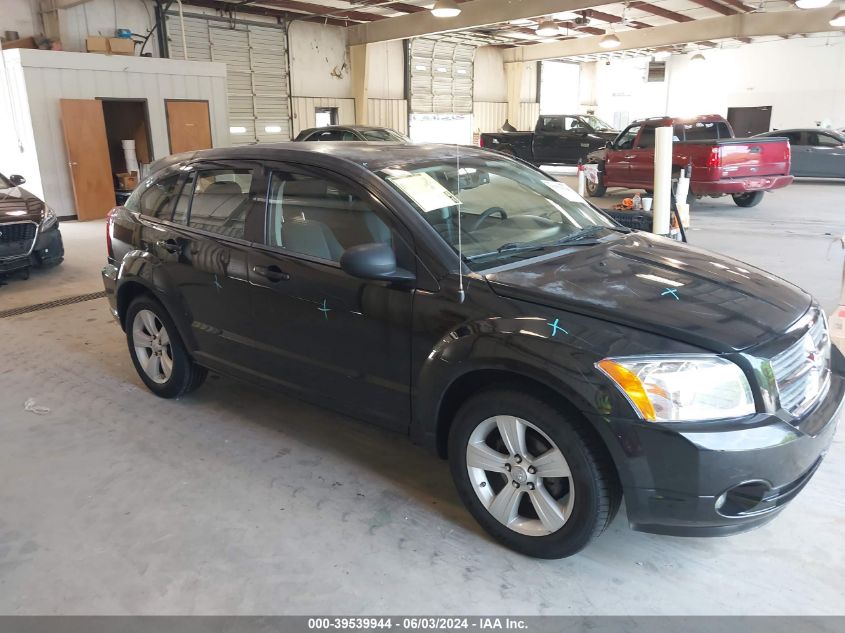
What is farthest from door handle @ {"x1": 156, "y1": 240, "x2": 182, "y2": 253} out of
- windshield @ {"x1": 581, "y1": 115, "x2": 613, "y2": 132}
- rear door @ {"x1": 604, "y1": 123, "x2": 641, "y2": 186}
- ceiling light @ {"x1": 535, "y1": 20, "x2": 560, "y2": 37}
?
windshield @ {"x1": 581, "y1": 115, "x2": 613, "y2": 132}

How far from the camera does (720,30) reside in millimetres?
17844

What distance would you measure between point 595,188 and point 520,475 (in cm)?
1133

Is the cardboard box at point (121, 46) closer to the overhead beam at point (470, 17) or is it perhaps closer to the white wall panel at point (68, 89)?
the white wall panel at point (68, 89)

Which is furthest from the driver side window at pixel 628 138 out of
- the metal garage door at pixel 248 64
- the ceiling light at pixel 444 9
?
the metal garage door at pixel 248 64

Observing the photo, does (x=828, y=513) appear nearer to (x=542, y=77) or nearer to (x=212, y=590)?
(x=212, y=590)

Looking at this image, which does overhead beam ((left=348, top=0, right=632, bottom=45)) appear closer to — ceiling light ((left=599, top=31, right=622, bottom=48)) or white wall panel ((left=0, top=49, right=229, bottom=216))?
ceiling light ((left=599, top=31, right=622, bottom=48))

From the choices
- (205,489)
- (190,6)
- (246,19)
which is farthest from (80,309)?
(246,19)

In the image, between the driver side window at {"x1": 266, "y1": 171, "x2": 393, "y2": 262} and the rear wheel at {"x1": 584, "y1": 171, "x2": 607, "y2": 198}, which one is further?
the rear wheel at {"x1": 584, "y1": 171, "x2": 607, "y2": 198}

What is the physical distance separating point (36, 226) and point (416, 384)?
629 centimetres

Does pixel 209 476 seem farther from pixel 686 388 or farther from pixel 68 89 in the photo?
pixel 68 89

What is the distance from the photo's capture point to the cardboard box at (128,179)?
40.7 ft

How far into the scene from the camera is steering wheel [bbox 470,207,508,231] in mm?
2857

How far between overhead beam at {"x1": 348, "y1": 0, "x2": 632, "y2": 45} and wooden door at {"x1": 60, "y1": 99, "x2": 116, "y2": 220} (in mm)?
8097

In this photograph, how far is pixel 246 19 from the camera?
52.7 ft
